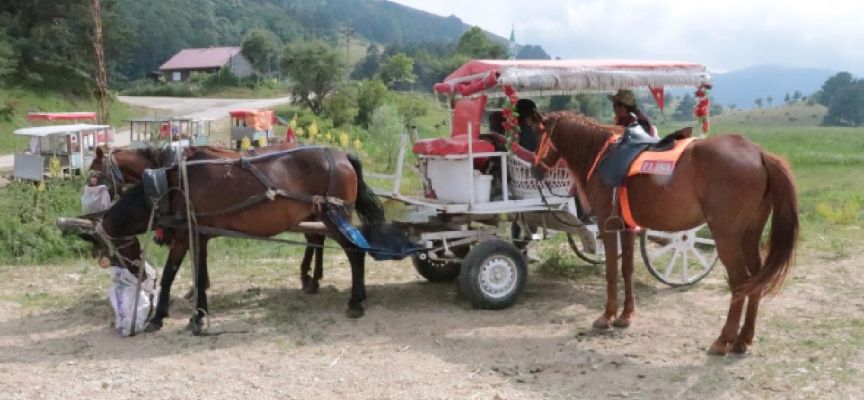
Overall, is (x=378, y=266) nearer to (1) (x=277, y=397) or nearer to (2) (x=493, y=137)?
(2) (x=493, y=137)

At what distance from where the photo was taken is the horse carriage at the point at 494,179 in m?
6.90

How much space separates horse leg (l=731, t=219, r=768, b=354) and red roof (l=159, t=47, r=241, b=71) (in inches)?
2295

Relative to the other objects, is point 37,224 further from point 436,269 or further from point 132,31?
point 132,31

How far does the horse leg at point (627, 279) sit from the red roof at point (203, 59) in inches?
2244

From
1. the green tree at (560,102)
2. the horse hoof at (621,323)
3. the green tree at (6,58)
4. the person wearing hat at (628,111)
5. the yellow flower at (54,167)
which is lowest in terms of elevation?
the horse hoof at (621,323)

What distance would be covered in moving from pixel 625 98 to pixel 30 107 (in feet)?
78.6

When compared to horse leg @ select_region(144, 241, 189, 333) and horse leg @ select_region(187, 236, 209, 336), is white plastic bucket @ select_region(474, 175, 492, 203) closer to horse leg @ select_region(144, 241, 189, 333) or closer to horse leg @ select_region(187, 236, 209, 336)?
horse leg @ select_region(187, 236, 209, 336)

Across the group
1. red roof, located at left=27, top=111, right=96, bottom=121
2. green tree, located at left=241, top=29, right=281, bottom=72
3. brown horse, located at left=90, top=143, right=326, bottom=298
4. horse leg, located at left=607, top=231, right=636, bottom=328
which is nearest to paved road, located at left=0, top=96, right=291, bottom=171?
red roof, located at left=27, top=111, right=96, bottom=121

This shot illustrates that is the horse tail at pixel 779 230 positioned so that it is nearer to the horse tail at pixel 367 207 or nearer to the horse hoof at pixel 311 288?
the horse tail at pixel 367 207

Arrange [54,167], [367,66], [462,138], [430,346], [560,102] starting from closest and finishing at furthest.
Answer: [430,346] < [462,138] < [560,102] < [54,167] < [367,66]

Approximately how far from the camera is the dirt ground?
510cm

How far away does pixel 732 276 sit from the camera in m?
5.69

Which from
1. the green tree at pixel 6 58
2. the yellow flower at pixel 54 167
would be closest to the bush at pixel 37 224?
the yellow flower at pixel 54 167

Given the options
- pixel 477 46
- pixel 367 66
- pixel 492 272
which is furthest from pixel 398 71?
pixel 492 272
